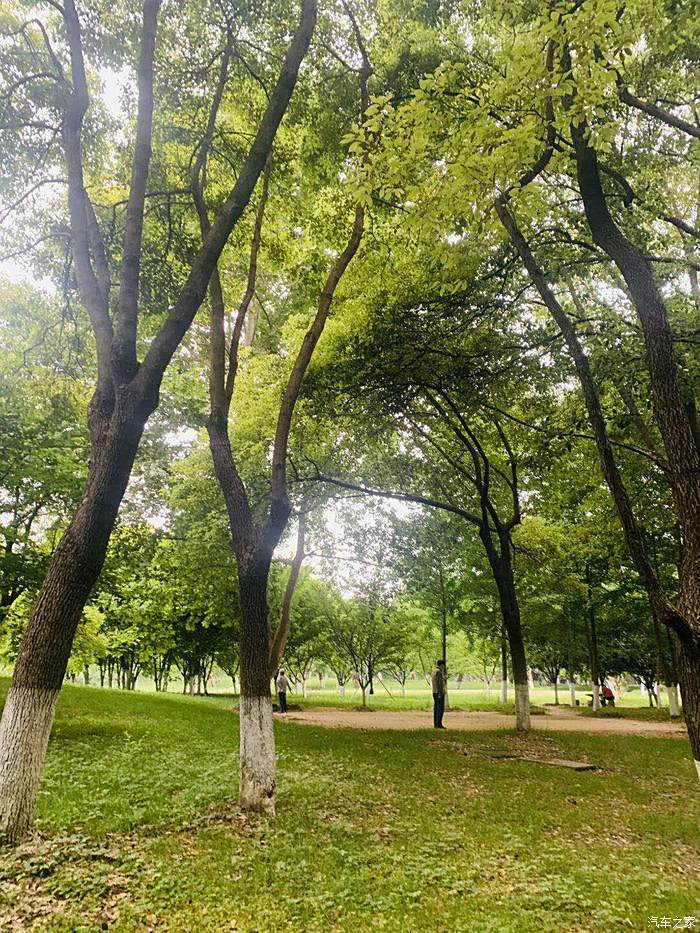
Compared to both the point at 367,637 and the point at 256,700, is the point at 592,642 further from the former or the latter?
the point at 256,700

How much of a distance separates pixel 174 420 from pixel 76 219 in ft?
31.6

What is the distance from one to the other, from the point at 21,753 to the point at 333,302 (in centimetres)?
1078

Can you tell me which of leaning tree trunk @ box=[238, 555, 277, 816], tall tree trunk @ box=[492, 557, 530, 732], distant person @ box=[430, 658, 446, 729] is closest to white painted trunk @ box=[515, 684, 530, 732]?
tall tree trunk @ box=[492, 557, 530, 732]

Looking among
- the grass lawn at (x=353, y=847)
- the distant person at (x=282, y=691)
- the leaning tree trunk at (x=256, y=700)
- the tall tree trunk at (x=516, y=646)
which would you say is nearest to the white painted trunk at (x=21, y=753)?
the grass lawn at (x=353, y=847)

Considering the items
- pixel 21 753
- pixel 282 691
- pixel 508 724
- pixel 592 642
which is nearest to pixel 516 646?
pixel 508 724

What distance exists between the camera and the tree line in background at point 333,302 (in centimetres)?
616

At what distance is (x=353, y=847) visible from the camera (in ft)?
20.4

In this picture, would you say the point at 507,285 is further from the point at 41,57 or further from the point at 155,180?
the point at 41,57

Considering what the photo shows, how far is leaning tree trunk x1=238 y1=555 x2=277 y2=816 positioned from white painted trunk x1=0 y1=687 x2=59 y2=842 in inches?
101

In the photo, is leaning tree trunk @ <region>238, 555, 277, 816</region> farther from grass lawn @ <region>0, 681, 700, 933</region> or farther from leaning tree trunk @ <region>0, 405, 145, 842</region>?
leaning tree trunk @ <region>0, 405, 145, 842</region>

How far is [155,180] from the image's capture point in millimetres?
10414

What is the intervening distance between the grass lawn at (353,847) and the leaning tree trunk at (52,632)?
23.5 inches

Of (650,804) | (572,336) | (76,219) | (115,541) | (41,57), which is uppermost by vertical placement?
(41,57)

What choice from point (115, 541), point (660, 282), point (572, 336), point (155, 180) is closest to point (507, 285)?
point (660, 282)
